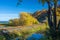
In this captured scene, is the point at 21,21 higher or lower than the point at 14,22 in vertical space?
higher

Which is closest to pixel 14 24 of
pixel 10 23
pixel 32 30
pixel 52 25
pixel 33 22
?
pixel 10 23

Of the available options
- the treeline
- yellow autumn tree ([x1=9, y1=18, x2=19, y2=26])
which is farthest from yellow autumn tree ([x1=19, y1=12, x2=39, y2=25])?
yellow autumn tree ([x1=9, y1=18, x2=19, y2=26])

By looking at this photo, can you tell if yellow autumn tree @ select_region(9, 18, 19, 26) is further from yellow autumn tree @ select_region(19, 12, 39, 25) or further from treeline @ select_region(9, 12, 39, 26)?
yellow autumn tree @ select_region(19, 12, 39, 25)

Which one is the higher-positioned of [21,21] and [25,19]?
[25,19]

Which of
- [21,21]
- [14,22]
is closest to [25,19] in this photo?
[21,21]

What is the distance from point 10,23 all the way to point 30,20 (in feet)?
8.80

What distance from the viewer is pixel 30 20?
29.6 m

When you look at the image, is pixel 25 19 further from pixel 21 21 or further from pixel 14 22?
pixel 14 22

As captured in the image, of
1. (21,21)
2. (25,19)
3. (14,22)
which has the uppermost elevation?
(25,19)

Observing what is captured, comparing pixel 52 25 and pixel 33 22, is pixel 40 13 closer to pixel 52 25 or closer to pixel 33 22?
pixel 33 22

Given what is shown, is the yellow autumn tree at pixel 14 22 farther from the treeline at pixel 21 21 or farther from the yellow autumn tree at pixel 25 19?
the yellow autumn tree at pixel 25 19

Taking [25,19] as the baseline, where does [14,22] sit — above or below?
→ below

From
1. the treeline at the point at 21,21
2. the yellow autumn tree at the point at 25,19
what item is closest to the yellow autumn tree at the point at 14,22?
the treeline at the point at 21,21

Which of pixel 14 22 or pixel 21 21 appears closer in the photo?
pixel 21 21
